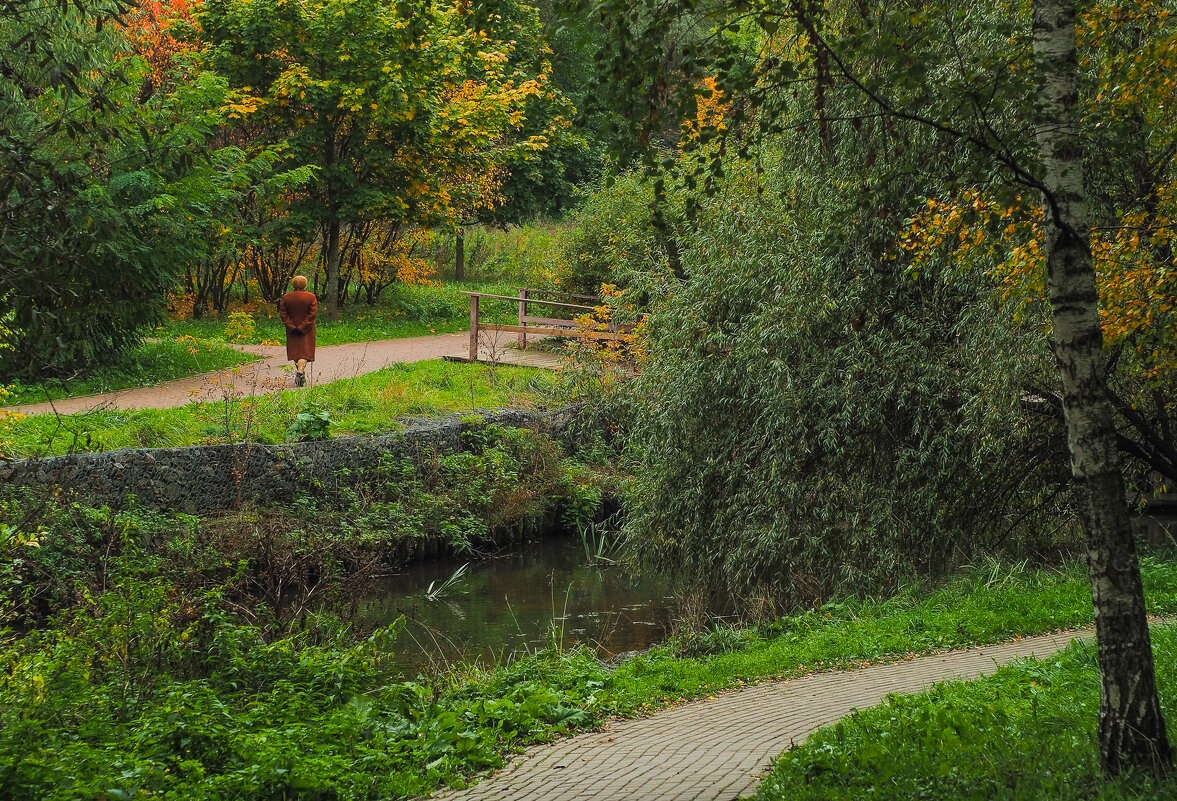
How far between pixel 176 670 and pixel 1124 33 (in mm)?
9400

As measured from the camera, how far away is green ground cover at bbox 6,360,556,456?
548 inches

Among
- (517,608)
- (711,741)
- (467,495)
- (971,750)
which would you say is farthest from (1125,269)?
(467,495)

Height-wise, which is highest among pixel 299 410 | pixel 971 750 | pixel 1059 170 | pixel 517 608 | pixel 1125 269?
pixel 1059 170

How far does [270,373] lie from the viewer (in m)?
19.4

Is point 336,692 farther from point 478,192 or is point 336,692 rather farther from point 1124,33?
point 478,192

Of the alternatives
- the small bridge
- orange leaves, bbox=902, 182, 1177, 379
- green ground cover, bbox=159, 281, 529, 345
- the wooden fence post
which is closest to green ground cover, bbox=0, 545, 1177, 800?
orange leaves, bbox=902, 182, 1177, 379

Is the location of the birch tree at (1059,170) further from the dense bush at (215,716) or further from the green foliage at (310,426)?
the green foliage at (310,426)

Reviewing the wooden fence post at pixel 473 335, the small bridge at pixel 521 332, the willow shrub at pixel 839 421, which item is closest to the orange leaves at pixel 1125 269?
the willow shrub at pixel 839 421

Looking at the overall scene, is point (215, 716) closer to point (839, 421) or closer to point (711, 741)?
point (711, 741)

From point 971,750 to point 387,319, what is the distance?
2450cm

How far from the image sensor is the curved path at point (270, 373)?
1628 centimetres

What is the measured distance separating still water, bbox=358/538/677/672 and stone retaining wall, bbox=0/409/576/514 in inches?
78.1

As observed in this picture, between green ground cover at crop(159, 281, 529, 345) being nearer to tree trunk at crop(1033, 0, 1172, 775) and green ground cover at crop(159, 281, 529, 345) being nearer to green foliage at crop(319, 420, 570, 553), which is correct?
green foliage at crop(319, 420, 570, 553)

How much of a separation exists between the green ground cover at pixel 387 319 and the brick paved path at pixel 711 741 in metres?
14.3
